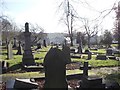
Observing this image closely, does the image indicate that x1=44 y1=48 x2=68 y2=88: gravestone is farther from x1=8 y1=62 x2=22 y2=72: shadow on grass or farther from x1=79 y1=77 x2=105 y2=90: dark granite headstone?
x1=8 y1=62 x2=22 y2=72: shadow on grass

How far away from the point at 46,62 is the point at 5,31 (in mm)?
52924

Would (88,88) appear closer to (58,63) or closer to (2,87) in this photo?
(58,63)

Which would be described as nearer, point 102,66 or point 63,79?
point 63,79

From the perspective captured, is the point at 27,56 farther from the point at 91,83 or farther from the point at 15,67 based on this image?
the point at 91,83

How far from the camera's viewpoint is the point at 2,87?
9578mm

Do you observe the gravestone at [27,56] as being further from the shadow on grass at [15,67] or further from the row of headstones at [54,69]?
the row of headstones at [54,69]

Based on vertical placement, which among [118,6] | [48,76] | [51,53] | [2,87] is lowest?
[2,87]

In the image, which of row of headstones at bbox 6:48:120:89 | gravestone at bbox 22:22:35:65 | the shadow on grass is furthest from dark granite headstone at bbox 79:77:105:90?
gravestone at bbox 22:22:35:65

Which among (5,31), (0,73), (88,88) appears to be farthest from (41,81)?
(5,31)

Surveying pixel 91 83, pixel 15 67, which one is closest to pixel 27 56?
pixel 15 67

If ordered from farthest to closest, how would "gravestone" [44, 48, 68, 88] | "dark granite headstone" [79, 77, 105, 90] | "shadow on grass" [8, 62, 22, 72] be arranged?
"shadow on grass" [8, 62, 22, 72], "dark granite headstone" [79, 77, 105, 90], "gravestone" [44, 48, 68, 88]

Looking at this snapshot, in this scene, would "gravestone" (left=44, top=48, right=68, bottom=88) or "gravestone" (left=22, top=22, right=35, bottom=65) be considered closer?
"gravestone" (left=44, top=48, right=68, bottom=88)

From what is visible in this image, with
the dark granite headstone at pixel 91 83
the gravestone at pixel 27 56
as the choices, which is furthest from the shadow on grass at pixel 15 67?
the dark granite headstone at pixel 91 83

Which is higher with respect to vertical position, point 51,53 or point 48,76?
point 51,53
